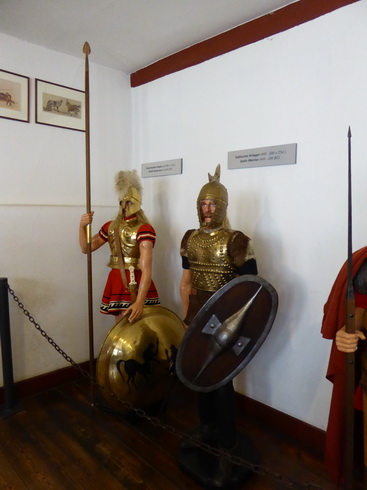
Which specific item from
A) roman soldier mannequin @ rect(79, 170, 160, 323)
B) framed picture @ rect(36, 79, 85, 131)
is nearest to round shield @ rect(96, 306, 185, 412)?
roman soldier mannequin @ rect(79, 170, 160, 323)

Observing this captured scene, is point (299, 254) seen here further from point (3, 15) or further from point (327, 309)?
point (3, 15)

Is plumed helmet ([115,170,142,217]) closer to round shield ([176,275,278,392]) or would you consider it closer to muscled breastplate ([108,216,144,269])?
muscled breastplate ([108,216,144,269])

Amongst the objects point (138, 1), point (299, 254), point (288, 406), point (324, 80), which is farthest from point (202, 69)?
point (288, 406)

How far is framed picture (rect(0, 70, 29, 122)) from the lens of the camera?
2486mm

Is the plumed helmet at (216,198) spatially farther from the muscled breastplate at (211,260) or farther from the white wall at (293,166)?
the white wall at (293,166)

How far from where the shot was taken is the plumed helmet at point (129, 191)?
7.91 ft

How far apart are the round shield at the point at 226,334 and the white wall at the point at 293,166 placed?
1.80 feet

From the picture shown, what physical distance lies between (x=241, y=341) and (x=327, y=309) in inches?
17.1

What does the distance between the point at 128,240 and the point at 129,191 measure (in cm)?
32

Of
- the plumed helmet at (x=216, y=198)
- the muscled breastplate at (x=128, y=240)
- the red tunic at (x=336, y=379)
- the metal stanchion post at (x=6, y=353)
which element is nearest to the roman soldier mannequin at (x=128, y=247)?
the muscled breastplate at (x=128, y=240)

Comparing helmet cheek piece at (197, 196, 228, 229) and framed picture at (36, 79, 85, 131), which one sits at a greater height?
framed picture at (36, 79, 85, 131)

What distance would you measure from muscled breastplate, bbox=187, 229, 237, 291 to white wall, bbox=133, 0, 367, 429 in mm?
441

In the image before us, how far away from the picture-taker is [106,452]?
6.78 feet

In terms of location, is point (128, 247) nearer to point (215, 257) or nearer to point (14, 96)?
point (215, 257)
